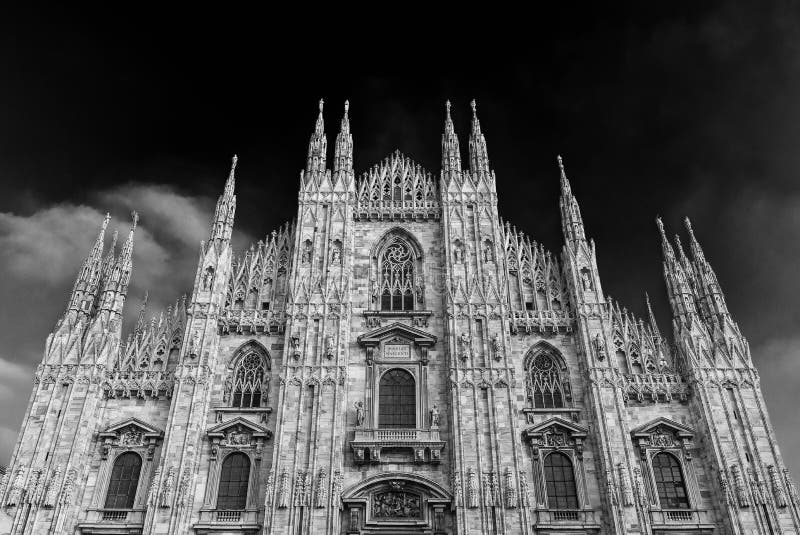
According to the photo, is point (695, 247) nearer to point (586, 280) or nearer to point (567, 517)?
point (586, 280)

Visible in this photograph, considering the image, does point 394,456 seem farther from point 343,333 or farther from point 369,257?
point 369,257

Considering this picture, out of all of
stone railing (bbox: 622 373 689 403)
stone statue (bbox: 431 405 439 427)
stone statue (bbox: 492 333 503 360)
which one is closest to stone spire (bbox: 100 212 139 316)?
stone statue (bbox: 431 405 439 427)

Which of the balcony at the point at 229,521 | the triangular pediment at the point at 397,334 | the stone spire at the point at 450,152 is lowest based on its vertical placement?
the balcony at the point at 229,521

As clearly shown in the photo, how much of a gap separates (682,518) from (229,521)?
1925 cm

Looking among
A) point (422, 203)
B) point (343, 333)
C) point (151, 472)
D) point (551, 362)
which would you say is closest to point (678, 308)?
point (551, 362)

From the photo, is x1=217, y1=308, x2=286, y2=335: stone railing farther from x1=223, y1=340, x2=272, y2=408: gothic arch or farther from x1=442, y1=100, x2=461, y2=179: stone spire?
x1=442, y1=100, x2=461, y2=179: stone spire

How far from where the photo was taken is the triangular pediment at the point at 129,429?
1168 inches

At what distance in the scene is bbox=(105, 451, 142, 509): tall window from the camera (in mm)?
28672

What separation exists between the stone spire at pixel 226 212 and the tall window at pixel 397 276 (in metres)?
8.62

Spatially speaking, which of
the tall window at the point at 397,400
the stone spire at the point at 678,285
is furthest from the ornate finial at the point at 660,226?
the tall window at the point at 397,400

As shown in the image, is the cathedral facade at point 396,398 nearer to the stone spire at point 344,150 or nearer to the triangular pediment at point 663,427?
the triangular pediment at point 663,427

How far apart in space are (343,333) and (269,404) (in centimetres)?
480

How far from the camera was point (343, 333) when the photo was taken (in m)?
31.9

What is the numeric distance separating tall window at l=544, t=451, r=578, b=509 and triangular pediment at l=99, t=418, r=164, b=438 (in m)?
17.5
